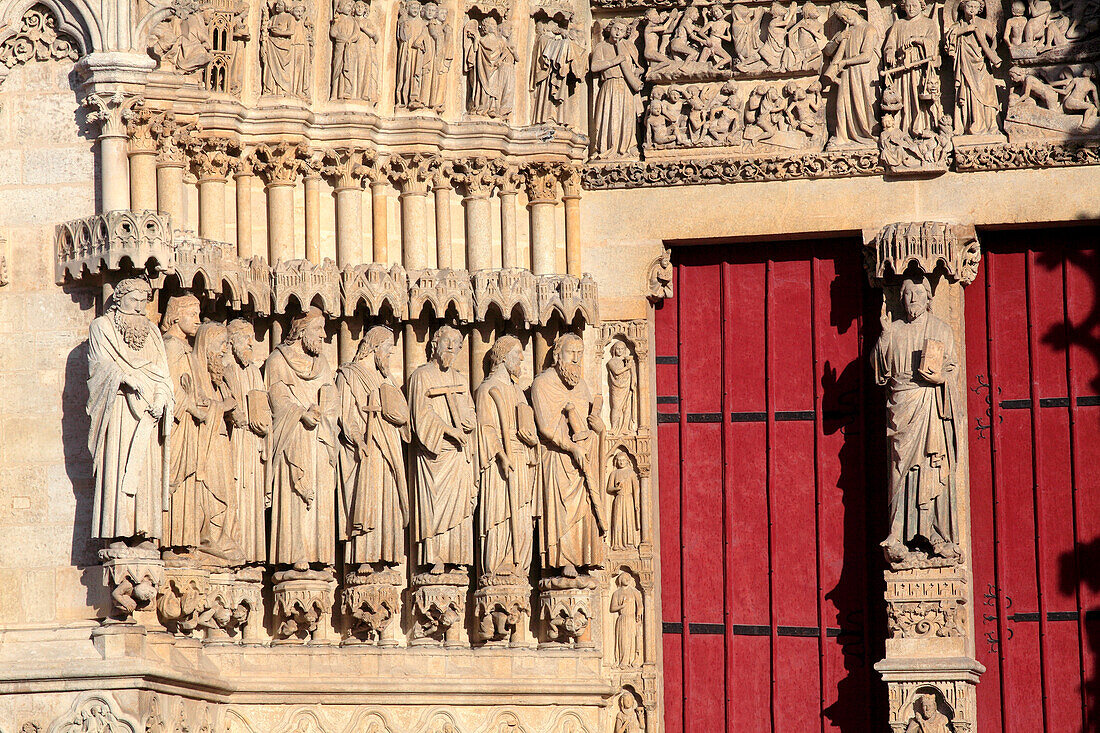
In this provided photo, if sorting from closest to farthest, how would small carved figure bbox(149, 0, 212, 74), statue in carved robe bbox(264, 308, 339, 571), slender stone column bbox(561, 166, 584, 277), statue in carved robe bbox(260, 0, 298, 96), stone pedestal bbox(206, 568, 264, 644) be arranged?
1. small carved figure bbox(149, 0, 212, 74)
2. stone pedestal bbox(206, 568, 264, 644)
3. statue in carved robe bbox(264, 308, 339, 571)
4. statue in carved robe bbox(260, 0, 298, 96)
5. slender stone column bbox(561, 166, 584, 277)

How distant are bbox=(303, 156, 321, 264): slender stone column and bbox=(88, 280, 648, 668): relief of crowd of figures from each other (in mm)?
489

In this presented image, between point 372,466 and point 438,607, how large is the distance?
934 millimetres

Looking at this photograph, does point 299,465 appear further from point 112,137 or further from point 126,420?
point 112,137

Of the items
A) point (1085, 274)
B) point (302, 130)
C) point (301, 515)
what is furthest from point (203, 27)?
point (1085, 274)

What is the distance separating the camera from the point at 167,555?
36.7 ft

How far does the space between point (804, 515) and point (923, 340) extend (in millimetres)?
1381

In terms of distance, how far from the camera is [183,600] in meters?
11.2

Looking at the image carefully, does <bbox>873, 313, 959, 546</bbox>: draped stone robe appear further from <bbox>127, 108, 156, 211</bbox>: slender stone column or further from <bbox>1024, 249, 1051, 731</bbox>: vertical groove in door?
<bbox>127, 108, 156, 211</bbox>: slender stone column

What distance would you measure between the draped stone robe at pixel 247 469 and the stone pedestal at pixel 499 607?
135 cm

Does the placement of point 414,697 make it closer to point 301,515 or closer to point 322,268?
point 301,515

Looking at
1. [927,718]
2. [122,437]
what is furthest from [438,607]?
[927,718]

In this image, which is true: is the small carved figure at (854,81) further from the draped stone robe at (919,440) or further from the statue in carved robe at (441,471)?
the statue in carved robe at (441,471)

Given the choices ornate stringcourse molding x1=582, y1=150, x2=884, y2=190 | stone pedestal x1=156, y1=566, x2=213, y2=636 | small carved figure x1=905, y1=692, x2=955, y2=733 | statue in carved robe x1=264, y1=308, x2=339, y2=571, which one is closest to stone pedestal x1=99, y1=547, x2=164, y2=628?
stone pedestal x1=156, y1=566, x2=213, y2=636

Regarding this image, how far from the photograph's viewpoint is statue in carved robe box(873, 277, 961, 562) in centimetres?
1232
